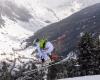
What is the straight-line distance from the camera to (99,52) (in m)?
49.8

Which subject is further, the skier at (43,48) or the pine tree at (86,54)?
the pine tree at (86,54)

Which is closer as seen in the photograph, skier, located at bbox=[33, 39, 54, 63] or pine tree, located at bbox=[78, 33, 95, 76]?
skier, located at bbox=[33, 39, 54, 63]

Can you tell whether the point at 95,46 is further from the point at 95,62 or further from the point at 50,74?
the point at 50,74

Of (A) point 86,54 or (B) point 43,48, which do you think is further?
(A) point 86,54

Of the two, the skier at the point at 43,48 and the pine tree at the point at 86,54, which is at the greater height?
the pine tree at the point at 86,54

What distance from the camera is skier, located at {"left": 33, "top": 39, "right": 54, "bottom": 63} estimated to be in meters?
20.4

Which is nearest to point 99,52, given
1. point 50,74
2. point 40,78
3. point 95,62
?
point 95,62

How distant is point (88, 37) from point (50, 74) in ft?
121

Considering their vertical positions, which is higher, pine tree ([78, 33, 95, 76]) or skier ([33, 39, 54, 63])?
pine tree ([78, 33, 95, 76])

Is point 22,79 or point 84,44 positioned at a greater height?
point 84,44

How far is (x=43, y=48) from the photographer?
20.6m

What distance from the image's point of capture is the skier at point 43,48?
20391 millimetres

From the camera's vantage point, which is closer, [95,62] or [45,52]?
[45,52]

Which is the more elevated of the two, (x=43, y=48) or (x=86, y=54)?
(x=86, y=54)
